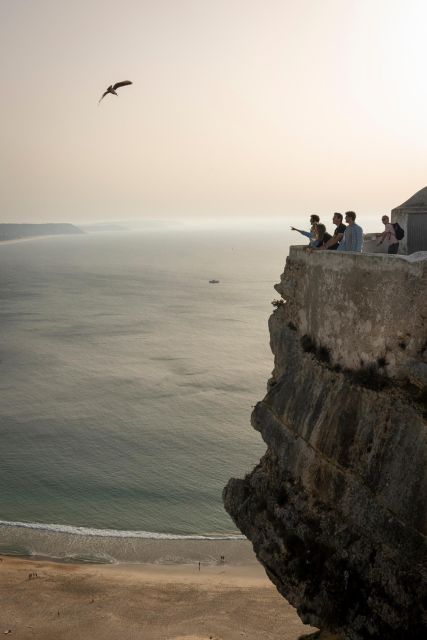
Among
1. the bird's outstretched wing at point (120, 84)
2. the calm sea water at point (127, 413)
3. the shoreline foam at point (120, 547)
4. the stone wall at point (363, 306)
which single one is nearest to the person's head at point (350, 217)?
the stone wall at point (363, 306)

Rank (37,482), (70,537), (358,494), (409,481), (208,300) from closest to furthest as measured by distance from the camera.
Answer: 1. (409,481)
2. (358,494)
3. (70,537)
4. (37,482)
5. (208,300)

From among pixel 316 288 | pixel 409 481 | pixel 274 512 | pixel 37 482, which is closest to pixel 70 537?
pixel 37 482

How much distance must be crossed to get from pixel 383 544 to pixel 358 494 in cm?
110

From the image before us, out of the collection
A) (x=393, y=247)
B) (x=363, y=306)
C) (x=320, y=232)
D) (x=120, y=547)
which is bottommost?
(x=120, y=547)

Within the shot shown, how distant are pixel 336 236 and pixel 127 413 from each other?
3427cm

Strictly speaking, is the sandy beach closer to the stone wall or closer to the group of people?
the stone wall

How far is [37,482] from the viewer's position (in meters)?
36.7

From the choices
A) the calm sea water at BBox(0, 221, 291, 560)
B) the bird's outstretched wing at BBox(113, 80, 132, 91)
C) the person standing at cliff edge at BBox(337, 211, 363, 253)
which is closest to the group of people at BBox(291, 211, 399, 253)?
the person standing at cliff edge at BBox(337, 211, 363, 253)

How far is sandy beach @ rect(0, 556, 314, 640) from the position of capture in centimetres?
2391

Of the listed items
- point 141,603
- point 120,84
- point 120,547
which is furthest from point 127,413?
point 120,84

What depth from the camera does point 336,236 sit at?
50.6 ft

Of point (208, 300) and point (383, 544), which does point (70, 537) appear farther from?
point (208, 300)

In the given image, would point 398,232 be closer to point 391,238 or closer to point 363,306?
point 391,238

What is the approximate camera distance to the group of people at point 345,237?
50.3 ft
